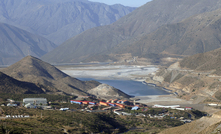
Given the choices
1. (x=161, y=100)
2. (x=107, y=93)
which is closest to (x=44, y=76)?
(x=107, y=93)

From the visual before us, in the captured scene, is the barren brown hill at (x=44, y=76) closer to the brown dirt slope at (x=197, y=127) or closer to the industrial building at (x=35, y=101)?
the industrial building at (x=35, y=101)

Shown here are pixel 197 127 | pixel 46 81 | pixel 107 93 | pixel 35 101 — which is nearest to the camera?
pixel 197 127

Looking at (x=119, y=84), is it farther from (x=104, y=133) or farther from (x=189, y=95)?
(x=104, y=133)

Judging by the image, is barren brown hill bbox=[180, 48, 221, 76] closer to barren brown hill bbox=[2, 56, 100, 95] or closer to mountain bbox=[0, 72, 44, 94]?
barren brown hill bbox=[2, 56, 100, 95]

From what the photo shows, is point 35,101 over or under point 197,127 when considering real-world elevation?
over

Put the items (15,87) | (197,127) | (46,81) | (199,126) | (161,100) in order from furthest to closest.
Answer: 1. (46,81)
2. (161,100)
3. (15,87)
4. (199,126)
5. (197,127)

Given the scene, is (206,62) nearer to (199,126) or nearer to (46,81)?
(46,81)

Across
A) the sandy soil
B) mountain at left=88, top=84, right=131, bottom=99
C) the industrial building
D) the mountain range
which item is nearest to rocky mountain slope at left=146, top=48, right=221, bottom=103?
the sandy soil
